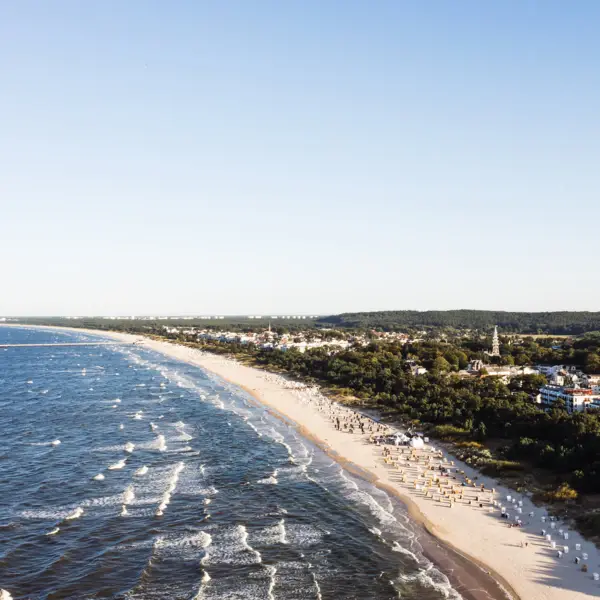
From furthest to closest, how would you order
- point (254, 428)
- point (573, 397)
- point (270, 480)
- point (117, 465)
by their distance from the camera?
1. point (254, 428)
2. point (573, 397)
3. point (117, 465)
4. point (270, 480)

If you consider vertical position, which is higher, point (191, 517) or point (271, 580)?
point (191, 517)

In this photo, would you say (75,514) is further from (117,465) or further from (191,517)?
(117,465)

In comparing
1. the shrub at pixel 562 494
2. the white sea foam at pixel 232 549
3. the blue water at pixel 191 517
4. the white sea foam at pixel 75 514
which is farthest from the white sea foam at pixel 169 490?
the shrub at pixel 562 494

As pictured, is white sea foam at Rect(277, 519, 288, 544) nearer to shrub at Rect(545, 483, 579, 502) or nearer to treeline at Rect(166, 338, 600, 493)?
shrub at Rect(545, 483, 579, 502)

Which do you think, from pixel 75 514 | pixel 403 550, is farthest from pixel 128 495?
pixel 403 550

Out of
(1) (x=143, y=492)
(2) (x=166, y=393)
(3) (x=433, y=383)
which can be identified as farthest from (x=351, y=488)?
(2) (x=166, y=393)

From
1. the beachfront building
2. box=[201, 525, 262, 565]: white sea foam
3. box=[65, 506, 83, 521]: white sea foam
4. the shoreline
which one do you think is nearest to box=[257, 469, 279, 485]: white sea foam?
the shoreline
